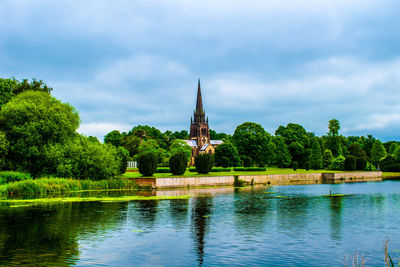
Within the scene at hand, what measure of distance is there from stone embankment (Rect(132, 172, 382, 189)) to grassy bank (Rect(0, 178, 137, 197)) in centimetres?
376

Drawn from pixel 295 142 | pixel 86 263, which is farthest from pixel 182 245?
pixel 295 142

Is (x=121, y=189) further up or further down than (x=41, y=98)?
further down

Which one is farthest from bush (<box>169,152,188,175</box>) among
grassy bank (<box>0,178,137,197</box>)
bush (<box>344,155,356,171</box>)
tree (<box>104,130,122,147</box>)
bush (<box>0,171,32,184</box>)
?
tree (<box>104,130,122,147</box>)

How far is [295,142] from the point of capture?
105m

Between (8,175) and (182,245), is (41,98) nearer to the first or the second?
(8,175)

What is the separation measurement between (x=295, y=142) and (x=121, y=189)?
68564 mm

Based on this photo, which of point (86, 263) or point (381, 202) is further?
point (381, 202)

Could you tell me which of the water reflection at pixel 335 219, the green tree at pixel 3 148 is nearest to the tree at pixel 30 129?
the green tree at pixel 3 148

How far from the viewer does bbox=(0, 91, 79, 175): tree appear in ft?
143

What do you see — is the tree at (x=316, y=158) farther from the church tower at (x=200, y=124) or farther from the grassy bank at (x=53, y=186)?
the church tower at (x=200, y=124)

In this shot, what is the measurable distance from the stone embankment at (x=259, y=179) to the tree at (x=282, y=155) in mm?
20435

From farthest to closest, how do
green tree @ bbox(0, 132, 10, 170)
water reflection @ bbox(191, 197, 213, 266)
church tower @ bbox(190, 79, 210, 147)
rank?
1. church tower @ bbox(190, 79, 210, 147)
2. green tree @ bbox(0, 132, 10, 170)
3. water reflection @ bbox(191, 197, 213, 266)

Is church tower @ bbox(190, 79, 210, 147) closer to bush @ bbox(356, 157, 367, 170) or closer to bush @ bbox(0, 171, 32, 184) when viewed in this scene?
bush @ bbox(356, 157, 367, 170)

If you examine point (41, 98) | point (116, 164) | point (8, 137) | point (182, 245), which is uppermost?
point (41, 98)
